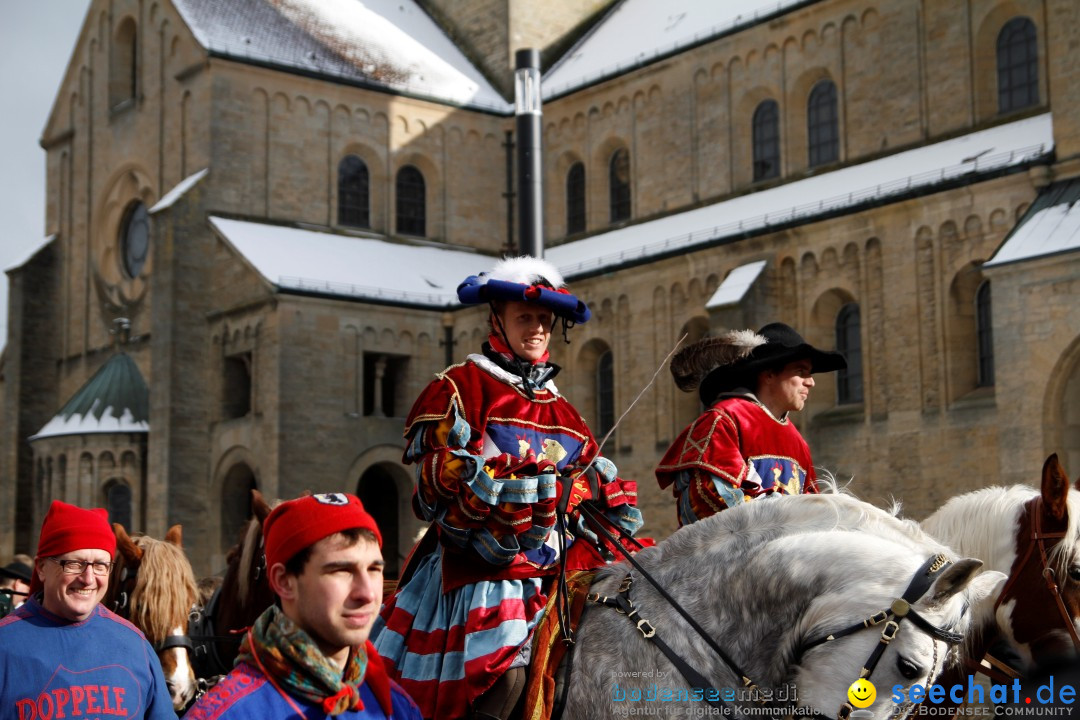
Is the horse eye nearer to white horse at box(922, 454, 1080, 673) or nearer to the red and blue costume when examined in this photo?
the red and blue costume

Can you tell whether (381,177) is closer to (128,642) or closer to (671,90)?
(671,90)

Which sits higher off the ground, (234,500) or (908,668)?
(908,668)

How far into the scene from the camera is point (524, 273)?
5555 mm

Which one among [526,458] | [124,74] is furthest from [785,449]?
[124,74]

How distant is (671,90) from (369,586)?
32469 mm

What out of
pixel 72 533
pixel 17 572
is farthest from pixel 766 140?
pixel 72 533

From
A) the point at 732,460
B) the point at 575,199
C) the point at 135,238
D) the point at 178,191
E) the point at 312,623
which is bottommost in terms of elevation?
the point at 312,623

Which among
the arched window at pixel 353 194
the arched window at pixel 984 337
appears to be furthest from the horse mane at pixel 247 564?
the arched window at pixel 353 194

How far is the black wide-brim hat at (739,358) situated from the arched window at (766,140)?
26.5 meters

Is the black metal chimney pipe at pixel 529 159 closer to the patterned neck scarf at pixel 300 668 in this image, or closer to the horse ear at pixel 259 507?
the horse ear at pixel 259 507

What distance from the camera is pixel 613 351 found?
31141 millimetres

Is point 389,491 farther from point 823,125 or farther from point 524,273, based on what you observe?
point 524,273

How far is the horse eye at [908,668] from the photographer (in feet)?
13.1

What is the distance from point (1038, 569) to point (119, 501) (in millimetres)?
31808
